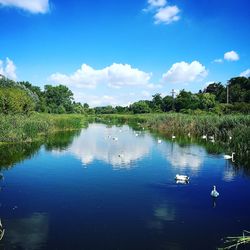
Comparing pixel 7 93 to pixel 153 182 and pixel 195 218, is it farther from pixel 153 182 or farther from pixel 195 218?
pixel 195 218

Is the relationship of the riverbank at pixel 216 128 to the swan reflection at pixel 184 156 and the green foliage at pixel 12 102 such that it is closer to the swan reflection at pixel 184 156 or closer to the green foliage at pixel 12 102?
the swan reflection at pixel 184 156

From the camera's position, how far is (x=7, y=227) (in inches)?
442

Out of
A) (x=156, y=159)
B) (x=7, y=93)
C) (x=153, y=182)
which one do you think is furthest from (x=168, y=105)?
(x=153, y=182)

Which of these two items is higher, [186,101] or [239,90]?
[239,90]

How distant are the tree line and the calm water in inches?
848

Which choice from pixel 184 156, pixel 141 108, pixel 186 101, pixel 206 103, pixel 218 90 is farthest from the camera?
pixel 141 108

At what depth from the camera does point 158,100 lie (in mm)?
102688

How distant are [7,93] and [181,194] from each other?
107 ft

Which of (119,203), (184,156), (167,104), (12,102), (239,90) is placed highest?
(239,90)

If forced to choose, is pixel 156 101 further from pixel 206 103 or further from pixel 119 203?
pixel 119 203

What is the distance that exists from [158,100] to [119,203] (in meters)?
90.0

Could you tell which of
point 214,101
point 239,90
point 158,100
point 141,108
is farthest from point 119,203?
point 158,100

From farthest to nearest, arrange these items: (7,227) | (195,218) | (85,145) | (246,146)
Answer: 1. (85,145)
2. (246,146)
3. (195,218)
4. (7,227)

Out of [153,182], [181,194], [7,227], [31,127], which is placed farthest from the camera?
[31,127]
